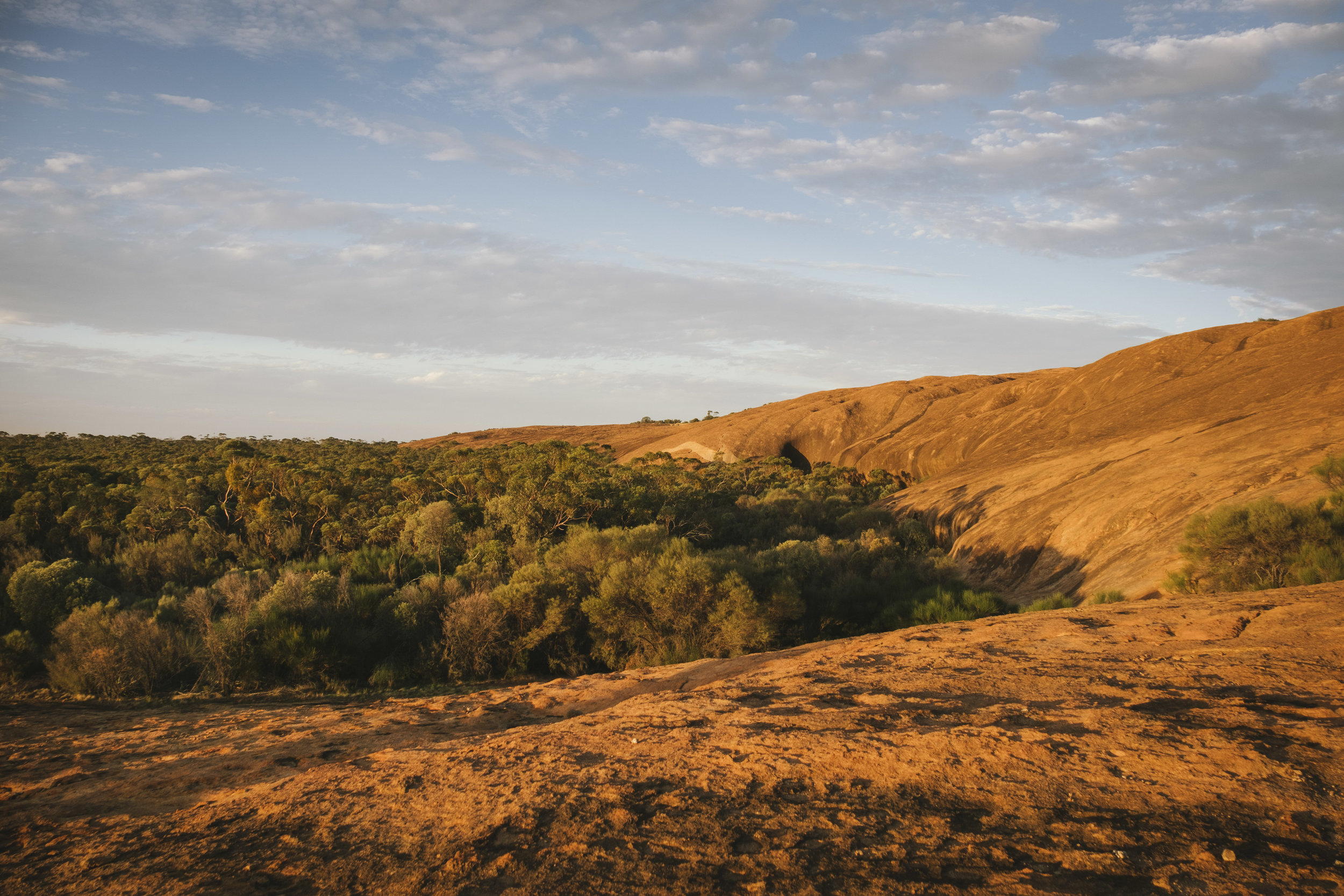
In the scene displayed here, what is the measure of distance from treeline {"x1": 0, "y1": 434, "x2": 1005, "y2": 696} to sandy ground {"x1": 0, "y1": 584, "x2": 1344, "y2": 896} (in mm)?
4651

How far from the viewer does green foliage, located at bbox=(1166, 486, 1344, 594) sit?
9.86 metres

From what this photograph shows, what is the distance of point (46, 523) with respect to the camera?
21484 mm

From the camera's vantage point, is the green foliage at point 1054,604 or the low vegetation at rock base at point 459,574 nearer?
the low vegetation at rock base at point 459,574

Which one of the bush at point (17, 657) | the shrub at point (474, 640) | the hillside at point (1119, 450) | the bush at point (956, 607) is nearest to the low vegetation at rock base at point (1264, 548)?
the hillside at point (1119, 450)

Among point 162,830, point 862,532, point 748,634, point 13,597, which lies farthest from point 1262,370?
point 13,597

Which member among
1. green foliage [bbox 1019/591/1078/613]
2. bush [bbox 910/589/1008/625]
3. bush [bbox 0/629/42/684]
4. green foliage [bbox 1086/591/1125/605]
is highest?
green foliage [bbox 1086/591/1125/605]

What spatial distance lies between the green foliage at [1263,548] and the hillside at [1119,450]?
87 cm

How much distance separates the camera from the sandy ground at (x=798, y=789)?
3.77 metres

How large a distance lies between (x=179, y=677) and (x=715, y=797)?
430 inches

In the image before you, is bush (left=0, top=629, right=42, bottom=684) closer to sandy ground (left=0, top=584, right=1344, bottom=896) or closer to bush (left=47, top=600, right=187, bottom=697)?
bush (left=47, top=600, right=187, bottom=697)

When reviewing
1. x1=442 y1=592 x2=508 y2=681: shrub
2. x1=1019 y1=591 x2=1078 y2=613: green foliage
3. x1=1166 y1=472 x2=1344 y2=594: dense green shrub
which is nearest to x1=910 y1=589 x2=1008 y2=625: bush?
x1=1019 y1=591 x2=1078 y2=613: green foliage

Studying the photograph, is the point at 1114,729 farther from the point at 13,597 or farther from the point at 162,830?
the point at 13,597

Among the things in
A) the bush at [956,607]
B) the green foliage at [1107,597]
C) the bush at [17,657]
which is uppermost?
the green foliage at [1107,597]

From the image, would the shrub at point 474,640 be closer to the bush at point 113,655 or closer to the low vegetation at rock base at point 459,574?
the low vegetation at rock base at point 459,574
